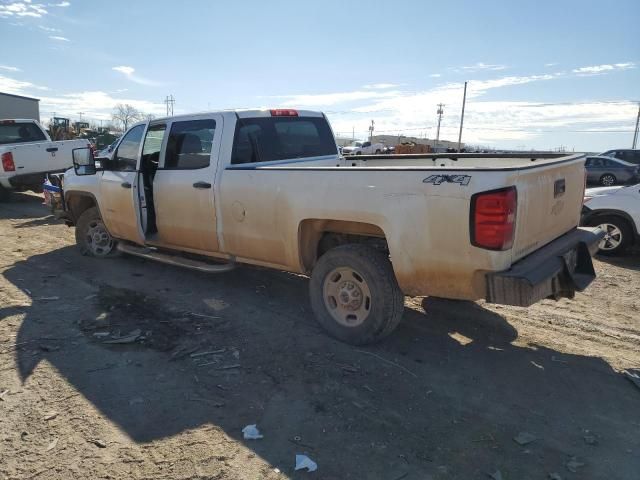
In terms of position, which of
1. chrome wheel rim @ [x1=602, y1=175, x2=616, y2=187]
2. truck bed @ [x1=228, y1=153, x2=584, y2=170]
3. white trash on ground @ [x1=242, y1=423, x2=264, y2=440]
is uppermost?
truck bed @ [x1=228, y1=153, x2=584, y2=170]

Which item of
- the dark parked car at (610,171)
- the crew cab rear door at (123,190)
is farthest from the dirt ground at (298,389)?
the dark parked car at (610,171)

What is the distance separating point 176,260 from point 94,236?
220cm

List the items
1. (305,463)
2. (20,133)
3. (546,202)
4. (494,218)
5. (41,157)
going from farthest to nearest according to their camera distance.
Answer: (20,133) → (41,157) → (546,202) → (494,218) → (305,463)

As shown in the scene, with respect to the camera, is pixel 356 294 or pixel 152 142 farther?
pixel 152 142

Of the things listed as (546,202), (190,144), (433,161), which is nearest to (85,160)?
(190,144)

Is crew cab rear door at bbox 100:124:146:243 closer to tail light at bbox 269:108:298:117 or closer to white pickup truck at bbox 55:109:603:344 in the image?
white pickup truck at bbox 55:109:603:344

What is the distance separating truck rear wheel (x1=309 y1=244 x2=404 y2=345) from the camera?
12.8ft

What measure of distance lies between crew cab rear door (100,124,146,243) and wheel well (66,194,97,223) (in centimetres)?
93

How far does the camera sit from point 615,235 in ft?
24.7

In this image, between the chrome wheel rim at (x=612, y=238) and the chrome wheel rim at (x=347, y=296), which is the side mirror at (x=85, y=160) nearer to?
the chrome wheel rim at (x=347, y=296)

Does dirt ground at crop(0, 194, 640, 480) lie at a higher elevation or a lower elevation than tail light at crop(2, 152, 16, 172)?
lower

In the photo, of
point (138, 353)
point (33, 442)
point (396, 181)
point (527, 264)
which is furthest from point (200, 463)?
point (527, 264)

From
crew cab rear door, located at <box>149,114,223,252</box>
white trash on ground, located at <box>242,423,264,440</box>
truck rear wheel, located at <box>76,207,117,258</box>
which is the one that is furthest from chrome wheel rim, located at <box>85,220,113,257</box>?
white trash on ground, located at <box>242,423,264,440</box>

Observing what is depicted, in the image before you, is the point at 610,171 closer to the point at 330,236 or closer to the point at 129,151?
the point at 330,236
